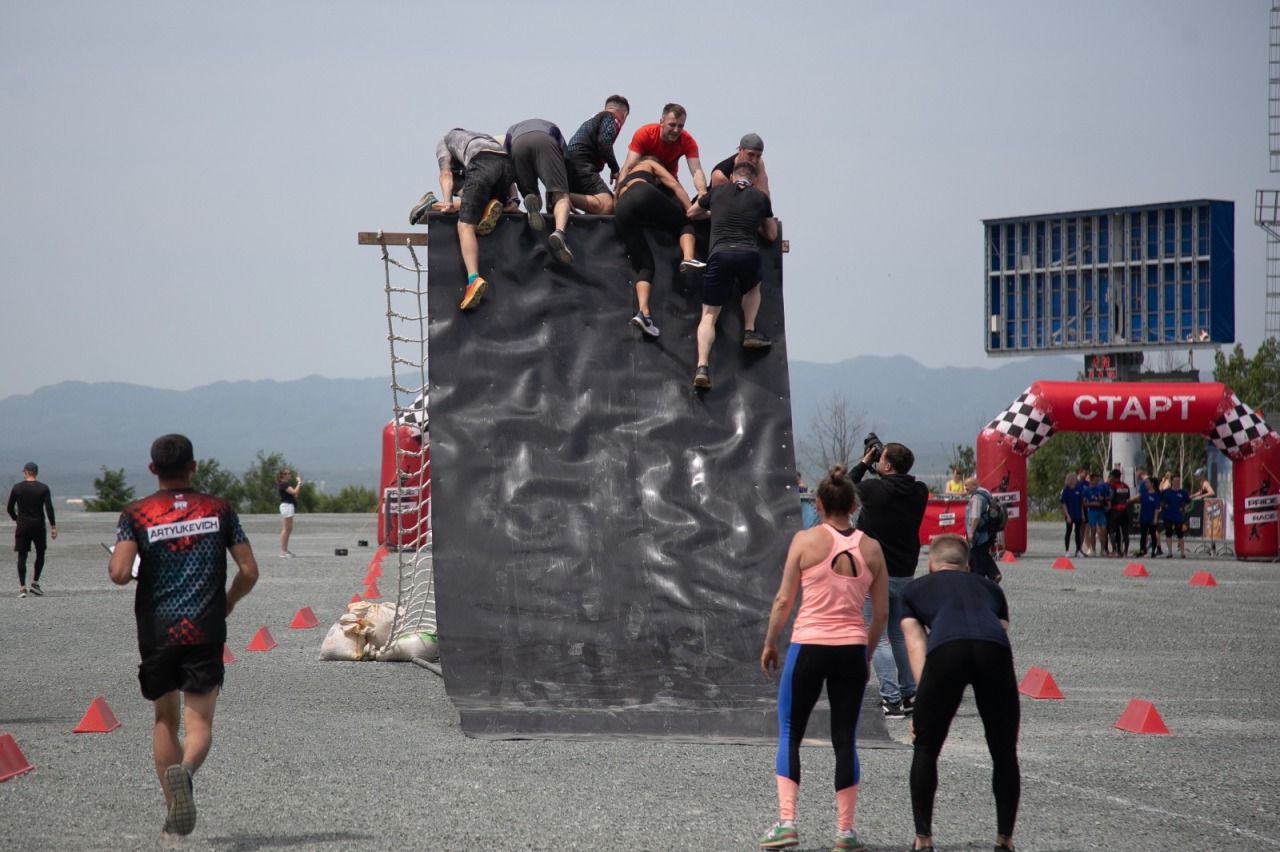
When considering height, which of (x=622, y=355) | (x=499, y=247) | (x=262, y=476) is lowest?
(x=262, y=476)

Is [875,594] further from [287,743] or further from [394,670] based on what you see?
[394,670]

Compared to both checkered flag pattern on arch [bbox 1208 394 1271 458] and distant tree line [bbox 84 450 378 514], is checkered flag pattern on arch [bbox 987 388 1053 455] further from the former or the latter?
distant tree line [bbox 84 450 378 514]

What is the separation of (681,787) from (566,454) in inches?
123

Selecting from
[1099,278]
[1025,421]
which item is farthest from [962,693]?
[1099,278]

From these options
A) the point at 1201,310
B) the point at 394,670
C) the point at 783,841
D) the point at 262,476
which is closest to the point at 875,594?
the point at 783,841

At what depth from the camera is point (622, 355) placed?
953cm

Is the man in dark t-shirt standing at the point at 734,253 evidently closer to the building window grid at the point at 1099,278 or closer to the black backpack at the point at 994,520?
the black backpack at the point at 994,520

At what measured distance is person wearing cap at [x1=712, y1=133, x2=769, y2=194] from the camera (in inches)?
392

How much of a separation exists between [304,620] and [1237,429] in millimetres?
18665

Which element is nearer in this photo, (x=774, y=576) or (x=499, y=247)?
(x=774, y=576)

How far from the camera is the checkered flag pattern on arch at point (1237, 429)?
2423 centimetres

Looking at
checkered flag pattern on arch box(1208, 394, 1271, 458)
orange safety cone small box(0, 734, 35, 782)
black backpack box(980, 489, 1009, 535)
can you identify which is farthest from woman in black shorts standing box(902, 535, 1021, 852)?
checkered flag pattern on arch box(1208, 394, 1271, 458)

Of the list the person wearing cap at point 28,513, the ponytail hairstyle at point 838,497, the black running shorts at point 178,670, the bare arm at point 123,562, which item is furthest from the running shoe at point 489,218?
the person wearing cap at point 28,513

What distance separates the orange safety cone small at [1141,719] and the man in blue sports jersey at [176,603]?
19.7ft
